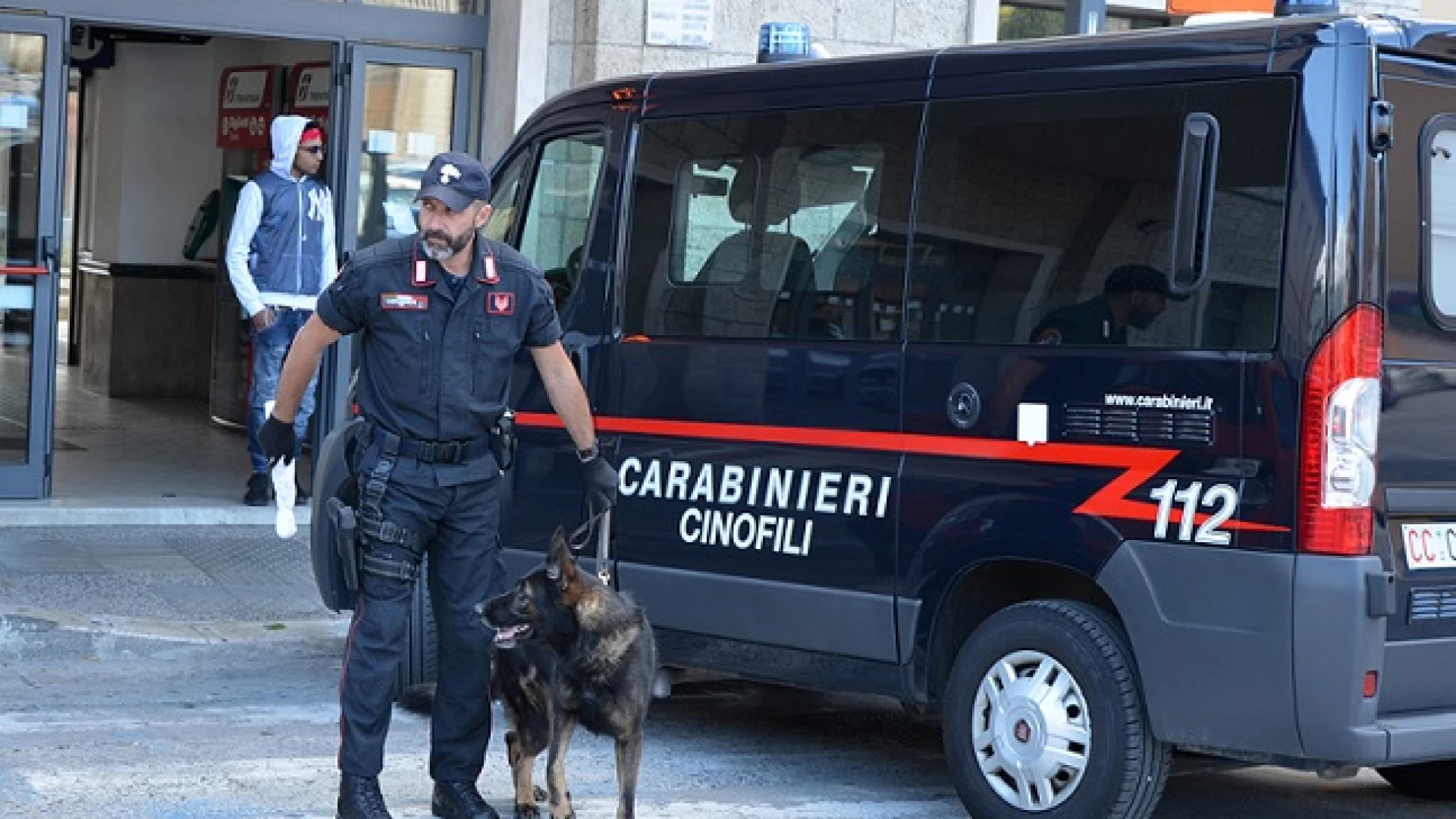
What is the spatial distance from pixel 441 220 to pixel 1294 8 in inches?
91.5

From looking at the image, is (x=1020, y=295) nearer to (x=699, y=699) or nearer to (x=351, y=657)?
(x=351, y=657)

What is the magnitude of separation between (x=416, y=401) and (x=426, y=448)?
12cm

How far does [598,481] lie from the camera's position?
610 centimetres

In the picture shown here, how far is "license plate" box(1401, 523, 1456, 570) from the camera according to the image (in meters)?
5.76

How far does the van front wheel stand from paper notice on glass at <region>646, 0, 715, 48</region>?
6.30 meters

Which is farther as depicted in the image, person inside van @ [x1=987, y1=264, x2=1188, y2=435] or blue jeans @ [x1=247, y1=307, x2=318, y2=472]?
blue jeans @ [x1=247, y1=307, x2=318, y2=472]

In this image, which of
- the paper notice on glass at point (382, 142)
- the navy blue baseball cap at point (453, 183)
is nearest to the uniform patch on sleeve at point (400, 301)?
the navy blue baseball cap at point (453, 183)

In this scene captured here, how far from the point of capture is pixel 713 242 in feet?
23.4

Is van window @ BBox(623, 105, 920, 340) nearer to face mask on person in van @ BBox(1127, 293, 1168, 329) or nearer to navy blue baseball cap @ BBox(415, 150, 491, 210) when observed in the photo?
face mask on person in van @ BBox(1127, 293, 1168, 329)

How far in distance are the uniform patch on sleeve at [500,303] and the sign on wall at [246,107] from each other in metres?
9.81

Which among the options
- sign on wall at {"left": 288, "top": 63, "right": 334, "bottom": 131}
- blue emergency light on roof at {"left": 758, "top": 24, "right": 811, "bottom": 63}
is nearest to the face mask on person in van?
blue emergency light on roof at {"left": 758, "top": 24, "right": 811, "bottom": 63}

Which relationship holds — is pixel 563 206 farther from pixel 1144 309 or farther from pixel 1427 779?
pixel 1427 779

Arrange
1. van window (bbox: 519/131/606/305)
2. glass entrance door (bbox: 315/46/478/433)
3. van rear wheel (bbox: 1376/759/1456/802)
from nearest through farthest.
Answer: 1. van rear wheel (bbox: 1376/759/1456/802)
2. van window (bbox: 519/131/606/305)
3. glass entrance door (bbox: 315/46/478/433)

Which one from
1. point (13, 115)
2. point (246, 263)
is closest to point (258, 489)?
point (246, 263)
